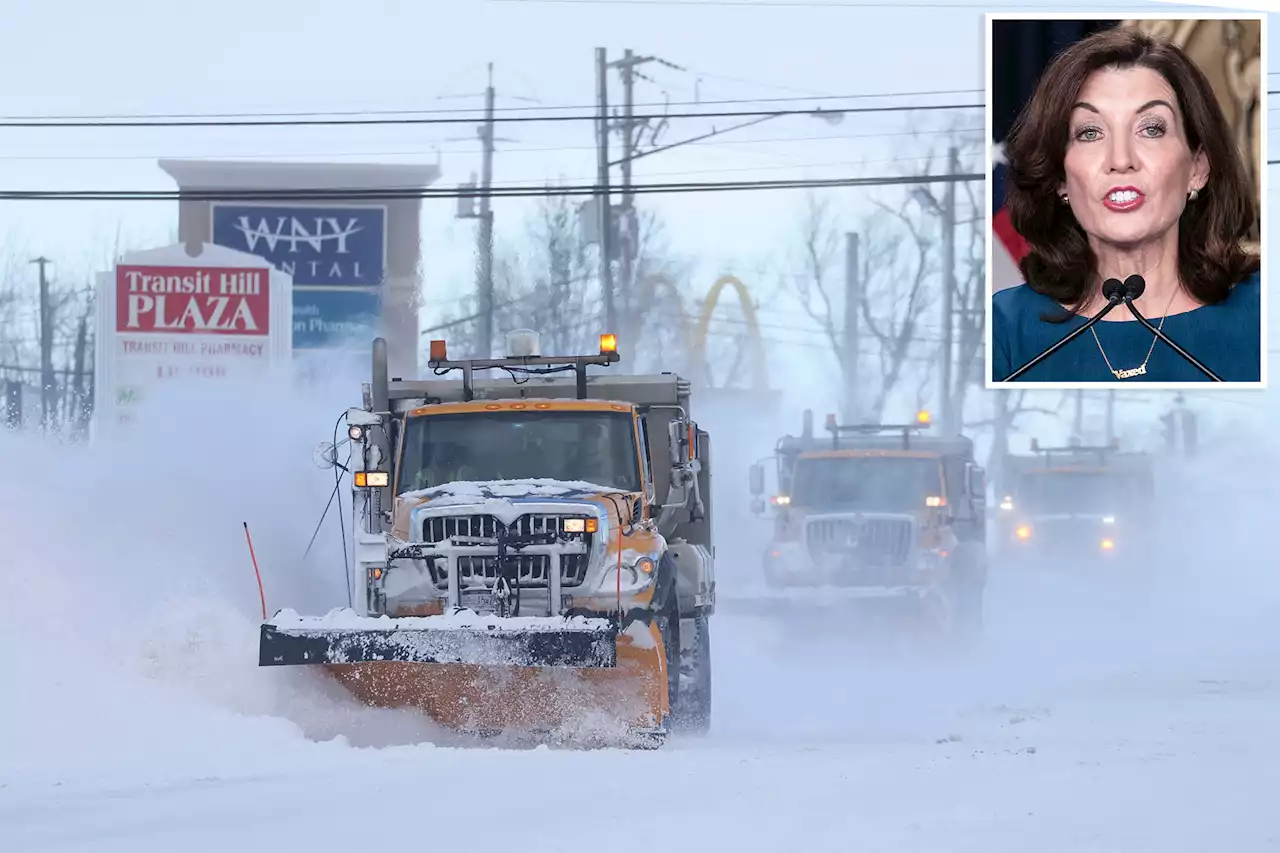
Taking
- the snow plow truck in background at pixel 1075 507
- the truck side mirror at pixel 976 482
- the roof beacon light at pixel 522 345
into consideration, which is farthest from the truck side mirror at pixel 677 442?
the snow plow truck in background at pixel 1075 507

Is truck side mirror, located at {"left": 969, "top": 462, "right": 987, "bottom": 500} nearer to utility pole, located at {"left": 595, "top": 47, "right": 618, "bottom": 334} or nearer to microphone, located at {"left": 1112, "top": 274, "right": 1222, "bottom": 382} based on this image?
microphone, located at {"left": 1112, "top": 274, "right": 1222, "bottom": 382}

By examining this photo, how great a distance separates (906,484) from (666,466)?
7.97 metres

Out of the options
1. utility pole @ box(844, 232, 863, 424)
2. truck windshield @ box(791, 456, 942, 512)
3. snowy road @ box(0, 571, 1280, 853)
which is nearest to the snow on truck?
snowy road @ box(0, 571, 1280, 853)

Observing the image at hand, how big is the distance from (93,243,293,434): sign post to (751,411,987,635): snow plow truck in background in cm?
2015

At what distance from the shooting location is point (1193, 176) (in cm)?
1048

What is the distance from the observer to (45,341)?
57.6 metres

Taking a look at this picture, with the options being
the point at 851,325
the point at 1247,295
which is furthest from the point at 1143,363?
the point at 851,325

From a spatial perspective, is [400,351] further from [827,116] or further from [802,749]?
[802,749]

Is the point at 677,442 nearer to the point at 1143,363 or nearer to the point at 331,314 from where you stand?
the point at 1143,363

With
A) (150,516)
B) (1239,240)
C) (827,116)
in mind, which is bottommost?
(150,516)

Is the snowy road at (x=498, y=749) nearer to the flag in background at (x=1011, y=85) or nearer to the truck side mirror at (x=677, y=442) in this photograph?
the truck side mirror at (x=677, y=442)

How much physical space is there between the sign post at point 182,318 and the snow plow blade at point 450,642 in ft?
92.7

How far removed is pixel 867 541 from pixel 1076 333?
8.90 meters

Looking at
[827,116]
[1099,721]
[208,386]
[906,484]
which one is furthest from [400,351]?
[1099,721]
